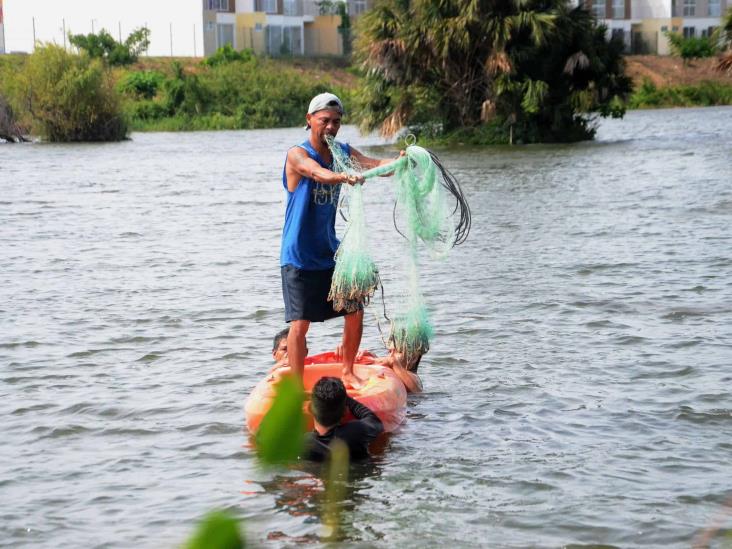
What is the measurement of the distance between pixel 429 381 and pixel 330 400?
2.69m

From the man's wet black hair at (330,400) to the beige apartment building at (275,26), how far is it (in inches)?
2720

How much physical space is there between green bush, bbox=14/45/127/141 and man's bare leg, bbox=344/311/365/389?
37.6m

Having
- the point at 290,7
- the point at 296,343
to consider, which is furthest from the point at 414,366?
the point at 290,7

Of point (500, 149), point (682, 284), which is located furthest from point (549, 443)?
point (500, 149)

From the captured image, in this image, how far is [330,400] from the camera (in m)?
6.73

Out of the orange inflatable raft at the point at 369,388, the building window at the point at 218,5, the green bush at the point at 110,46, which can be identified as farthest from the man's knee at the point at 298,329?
the building window at the point at 218,5

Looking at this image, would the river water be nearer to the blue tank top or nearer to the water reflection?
the water reflection

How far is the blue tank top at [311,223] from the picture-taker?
739 cm

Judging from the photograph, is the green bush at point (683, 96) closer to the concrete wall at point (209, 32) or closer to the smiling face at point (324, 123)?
the concrete wall at point (209, 32)

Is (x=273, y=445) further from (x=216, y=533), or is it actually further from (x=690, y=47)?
(x=690, y=47)

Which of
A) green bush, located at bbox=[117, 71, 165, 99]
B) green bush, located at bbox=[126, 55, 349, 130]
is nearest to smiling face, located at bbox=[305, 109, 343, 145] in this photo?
green bush, located at bbox=[126, 55, 349, 130]

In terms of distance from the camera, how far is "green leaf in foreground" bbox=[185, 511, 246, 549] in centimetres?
144

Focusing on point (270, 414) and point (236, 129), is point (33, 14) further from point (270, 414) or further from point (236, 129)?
point (270, 414)

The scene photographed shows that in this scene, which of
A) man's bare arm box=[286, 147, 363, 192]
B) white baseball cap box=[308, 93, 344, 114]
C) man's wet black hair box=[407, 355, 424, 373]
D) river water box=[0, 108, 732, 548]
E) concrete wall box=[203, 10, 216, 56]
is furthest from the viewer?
concrete wall box=[203, 10, 216, 56]
